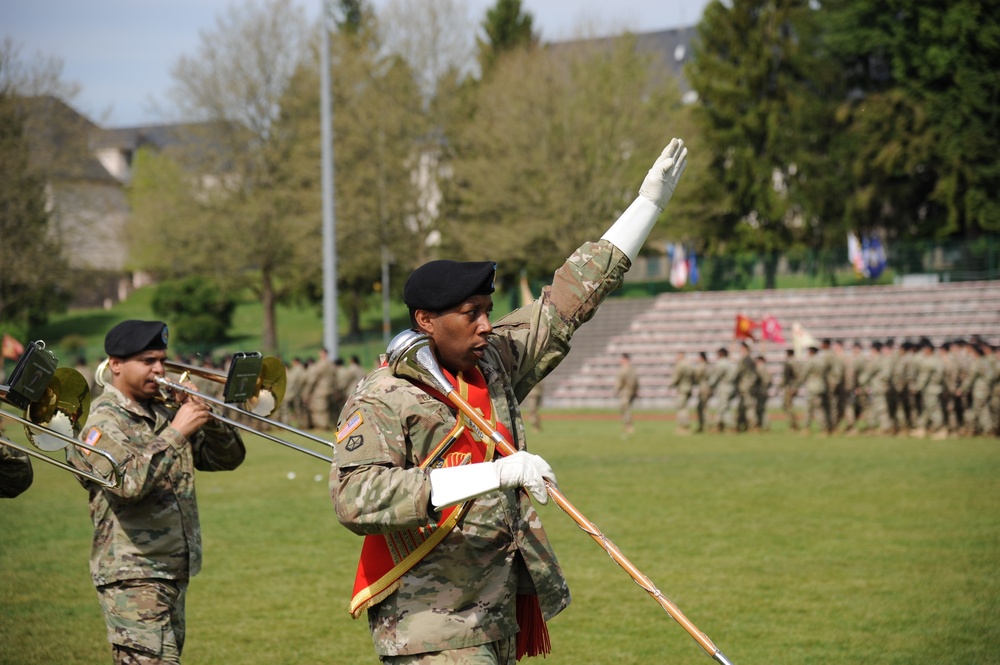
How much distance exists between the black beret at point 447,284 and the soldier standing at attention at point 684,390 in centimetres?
2563

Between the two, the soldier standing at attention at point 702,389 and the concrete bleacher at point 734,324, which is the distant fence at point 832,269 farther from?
the soldier standing at attention at point 702,389

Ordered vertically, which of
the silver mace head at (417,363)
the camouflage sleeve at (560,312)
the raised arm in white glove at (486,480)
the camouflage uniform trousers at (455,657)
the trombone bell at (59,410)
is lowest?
the camouflage uniform trousers at (455,657)

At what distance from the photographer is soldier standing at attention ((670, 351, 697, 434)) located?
29797 millimetres

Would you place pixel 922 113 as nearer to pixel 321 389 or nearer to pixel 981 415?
pixel 981 415

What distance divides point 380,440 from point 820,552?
9428 millimetres

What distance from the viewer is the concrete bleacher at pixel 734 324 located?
129 ft

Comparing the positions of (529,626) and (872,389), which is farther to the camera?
(872,389)

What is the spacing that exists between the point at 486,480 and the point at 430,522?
24 cm

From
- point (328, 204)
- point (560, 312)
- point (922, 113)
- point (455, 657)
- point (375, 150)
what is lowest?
point (455, 657)

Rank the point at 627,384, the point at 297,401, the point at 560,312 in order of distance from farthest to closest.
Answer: the point at 297,401
the point at 627,384
the point at 560,312

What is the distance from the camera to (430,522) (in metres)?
4.02

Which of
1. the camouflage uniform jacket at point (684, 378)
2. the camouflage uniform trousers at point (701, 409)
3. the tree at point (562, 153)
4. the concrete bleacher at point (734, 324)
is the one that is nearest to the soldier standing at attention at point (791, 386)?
the camouflage uniform trousers at point (701, 409)

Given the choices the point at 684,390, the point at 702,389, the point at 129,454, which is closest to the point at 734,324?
the point at 702,389

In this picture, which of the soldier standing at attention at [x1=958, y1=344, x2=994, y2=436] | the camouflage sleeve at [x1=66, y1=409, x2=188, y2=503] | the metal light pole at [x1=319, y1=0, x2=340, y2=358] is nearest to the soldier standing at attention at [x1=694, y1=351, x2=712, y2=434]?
the soldier standing at attention at [x1=958, y1=344, x2=994, y2=436]
